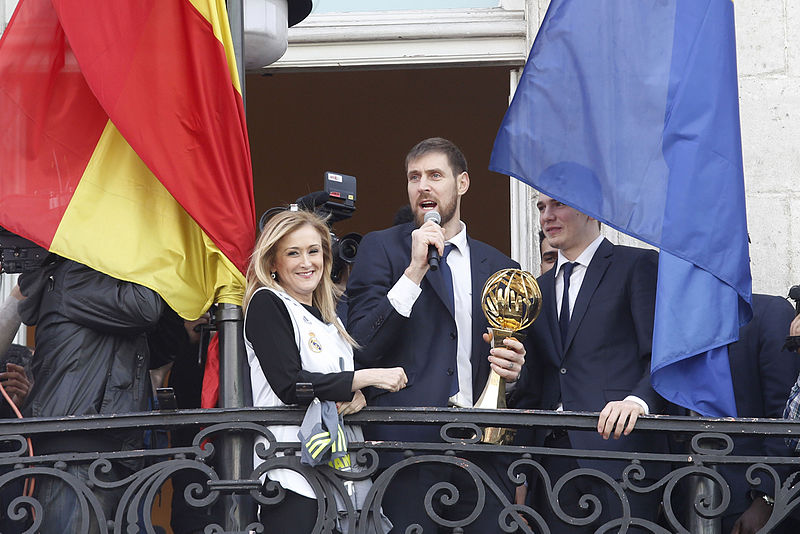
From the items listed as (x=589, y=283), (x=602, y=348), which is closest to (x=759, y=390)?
(x=602, y=348)

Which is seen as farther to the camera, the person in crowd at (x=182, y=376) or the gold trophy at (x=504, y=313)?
the person in crowd at (x=182, y=376)

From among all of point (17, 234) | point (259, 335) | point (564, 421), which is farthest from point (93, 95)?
point (564, 421)

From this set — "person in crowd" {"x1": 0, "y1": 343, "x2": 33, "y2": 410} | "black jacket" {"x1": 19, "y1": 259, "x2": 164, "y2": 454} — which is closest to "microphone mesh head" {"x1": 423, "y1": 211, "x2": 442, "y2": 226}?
"black jacket" {"x1": 19, "y1": 259, "x2": 164, "y2": 454}

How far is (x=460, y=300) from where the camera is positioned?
17.7 feet

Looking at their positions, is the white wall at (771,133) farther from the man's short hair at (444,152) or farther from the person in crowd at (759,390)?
the man's short hair at (444,152)

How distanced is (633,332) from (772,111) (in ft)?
7.15

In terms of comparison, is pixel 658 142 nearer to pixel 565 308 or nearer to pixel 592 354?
pixel 565 308

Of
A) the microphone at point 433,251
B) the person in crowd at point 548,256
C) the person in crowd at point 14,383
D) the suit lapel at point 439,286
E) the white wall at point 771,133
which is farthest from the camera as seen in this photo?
the white wall at point 771,133

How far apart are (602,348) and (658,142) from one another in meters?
0.81

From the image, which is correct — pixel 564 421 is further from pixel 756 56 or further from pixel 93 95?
pixel 756 56

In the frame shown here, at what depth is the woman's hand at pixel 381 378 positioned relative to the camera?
192 inches

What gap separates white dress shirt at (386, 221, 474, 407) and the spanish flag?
1.97ft

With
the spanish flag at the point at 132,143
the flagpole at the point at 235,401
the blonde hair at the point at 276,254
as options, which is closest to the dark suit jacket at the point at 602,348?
the blonde hair at the point at 276,254

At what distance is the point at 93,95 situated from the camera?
550 centimetres
